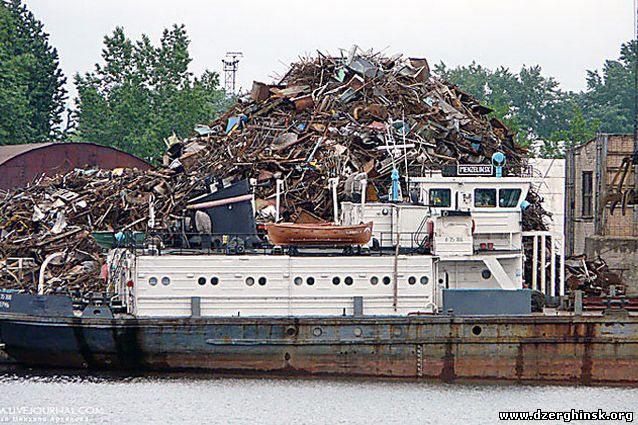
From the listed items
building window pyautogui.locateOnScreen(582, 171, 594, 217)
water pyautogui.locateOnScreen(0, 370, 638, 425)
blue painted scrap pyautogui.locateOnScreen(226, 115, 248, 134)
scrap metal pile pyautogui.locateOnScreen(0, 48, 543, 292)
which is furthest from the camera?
building window pyautogui.locateOnScreen(582, 171, 594, 217)

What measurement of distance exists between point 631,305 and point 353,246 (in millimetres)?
8782

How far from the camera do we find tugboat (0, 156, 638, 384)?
37.9 metres

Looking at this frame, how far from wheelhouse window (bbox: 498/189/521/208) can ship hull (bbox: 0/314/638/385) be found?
381 centimetres

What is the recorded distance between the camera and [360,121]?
46594 mm

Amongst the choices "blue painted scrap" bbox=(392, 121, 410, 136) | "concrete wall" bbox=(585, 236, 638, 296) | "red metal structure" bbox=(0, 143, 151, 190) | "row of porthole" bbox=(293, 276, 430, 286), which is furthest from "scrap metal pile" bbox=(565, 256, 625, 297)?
"red metal structure" bbox=(0, 143, 151, 190)

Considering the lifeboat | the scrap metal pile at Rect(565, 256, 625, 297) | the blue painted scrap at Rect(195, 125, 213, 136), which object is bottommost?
the scrap metal pile at Rect(565, 256, 625, 297)

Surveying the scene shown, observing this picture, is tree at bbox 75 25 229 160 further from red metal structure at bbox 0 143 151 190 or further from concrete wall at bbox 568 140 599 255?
concrete wall at bbox 568 140 599 255

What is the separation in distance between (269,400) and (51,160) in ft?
103

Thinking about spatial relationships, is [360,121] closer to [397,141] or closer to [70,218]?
[397,141]

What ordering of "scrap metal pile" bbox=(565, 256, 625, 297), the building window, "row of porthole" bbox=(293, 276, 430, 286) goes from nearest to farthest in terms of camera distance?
"row of porthole" bbox=(293, 276, 430, 286) < "scrap metal pile" bbox=(565, 256, 625, 297) < the building window

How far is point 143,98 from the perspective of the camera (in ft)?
260

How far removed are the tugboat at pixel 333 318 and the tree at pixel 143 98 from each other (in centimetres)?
3869

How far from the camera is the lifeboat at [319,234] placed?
38094 mm

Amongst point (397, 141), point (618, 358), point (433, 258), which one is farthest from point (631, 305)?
point (397, 141)
